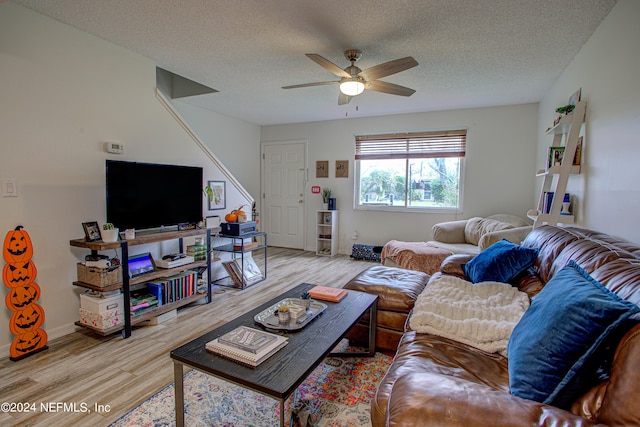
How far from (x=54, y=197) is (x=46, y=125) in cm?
54

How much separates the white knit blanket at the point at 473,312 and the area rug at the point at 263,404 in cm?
55

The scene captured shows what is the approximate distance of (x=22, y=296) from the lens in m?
2.19

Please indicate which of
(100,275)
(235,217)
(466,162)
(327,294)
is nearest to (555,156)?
(466,162)

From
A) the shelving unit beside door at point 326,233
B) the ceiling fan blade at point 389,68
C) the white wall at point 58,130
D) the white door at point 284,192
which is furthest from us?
the white door at point 284,192

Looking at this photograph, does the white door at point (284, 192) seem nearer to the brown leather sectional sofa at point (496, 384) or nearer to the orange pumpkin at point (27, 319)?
the orange pumpkin at point (27, 319)

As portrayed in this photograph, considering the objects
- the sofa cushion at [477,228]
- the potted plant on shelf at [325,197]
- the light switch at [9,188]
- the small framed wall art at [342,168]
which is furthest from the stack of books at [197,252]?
the sofa cushion at [477,228]

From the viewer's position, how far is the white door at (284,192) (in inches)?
237

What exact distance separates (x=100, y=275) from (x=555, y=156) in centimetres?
386

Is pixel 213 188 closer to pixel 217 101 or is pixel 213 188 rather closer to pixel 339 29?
pixel 217 101

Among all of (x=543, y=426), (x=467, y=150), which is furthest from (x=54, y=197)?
(x=467, y=150)

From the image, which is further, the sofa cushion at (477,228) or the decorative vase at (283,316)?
the sofa cushion at (477,228)

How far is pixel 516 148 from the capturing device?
4547mm

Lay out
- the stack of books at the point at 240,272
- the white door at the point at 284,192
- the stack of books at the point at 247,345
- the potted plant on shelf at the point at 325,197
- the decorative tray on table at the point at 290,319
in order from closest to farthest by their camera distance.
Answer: the stack of books at the point at 247,345 < the decorative tray on table at the point at 290,319 < the stack of books at the point at 240,272 < the potted plant on shelf at the point at 325,197 < the white door at the point at 284,192

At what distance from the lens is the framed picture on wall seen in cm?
380
